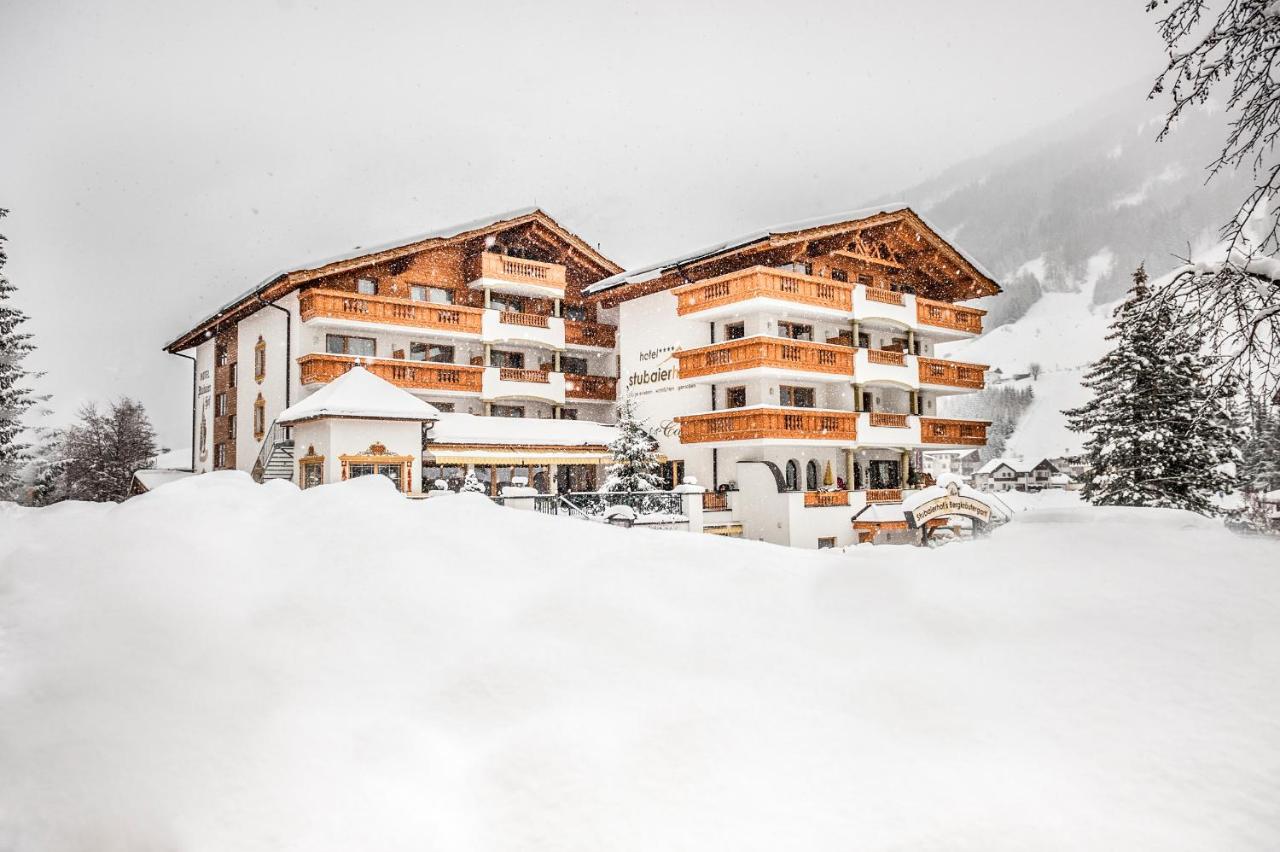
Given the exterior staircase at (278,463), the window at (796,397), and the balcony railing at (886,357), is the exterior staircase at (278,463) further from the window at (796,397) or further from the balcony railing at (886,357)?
the balcony railing at (886,357)

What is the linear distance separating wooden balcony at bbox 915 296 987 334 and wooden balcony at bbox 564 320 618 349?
13576mm

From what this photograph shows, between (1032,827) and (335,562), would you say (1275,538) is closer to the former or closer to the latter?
(1032,827)

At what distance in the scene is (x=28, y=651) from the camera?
514cm

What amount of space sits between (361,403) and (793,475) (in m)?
16.2

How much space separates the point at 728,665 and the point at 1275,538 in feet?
14.7

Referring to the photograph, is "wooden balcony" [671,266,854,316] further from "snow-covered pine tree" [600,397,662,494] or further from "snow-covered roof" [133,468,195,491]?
"snow-covered roof" [133,468,195,491]

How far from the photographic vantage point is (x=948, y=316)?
34625 mm

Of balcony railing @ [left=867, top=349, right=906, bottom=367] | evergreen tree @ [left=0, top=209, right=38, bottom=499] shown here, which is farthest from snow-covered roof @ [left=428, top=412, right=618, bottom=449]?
evergreen tree @ [left=0, top=209, right=38, bottom=499]

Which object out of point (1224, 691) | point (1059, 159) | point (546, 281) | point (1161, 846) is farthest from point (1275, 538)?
point (1059, 159)

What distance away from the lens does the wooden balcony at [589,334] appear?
3447 cm

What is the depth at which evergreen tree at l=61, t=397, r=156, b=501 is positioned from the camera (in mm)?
42812

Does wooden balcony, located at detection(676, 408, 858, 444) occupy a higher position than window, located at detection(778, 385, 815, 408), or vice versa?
window, located at detection(778, 385, 815, 408)

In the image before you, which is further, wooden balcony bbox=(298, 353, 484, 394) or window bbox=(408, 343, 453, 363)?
window bbox=(408, 343, 453, 363)

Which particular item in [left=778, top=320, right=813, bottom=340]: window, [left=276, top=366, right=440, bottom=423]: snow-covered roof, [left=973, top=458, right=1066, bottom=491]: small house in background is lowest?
[left=973, top=458, right=1066, bottom=491]: small house in background
